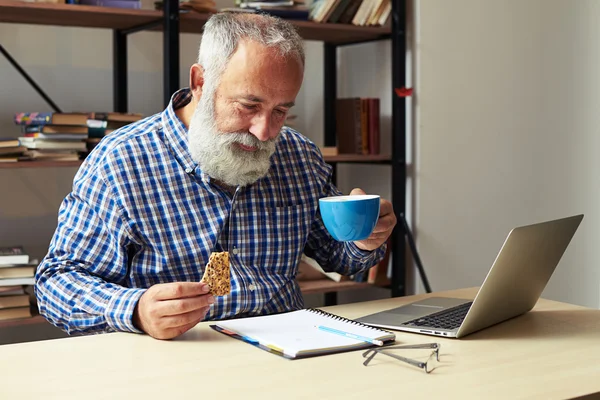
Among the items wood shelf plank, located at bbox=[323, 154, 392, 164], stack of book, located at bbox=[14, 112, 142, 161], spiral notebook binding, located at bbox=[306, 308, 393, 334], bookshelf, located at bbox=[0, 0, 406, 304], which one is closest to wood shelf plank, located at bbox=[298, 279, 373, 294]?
bookshelf, located at bbox=[0, 0, 406, 304]

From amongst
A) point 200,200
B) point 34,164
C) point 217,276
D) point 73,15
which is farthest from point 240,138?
point 73,15

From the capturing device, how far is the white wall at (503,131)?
3172mm

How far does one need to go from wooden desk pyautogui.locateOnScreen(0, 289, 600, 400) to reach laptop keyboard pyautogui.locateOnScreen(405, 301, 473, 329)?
60 mm

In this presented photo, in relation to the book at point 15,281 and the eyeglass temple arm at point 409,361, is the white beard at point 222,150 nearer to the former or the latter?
the eyeglass temple arm at point 409,361

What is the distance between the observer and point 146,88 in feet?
10.2

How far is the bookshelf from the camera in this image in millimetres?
2543

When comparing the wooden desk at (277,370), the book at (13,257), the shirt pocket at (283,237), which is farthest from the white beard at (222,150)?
the book at (13,257)

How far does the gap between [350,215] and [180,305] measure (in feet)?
1.09

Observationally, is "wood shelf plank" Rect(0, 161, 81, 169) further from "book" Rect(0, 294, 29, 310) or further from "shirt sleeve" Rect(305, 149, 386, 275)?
"shirt sleeve" Rect(305, 149, 386, 275)

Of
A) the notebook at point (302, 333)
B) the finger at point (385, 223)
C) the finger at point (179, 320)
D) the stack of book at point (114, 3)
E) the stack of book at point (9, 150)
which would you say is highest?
the stack of book at point (114, 3)

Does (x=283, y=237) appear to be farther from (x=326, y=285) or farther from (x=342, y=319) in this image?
(x=326, y=285)

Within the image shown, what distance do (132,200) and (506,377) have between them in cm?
86

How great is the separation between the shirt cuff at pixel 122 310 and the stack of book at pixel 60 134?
48.3 inches

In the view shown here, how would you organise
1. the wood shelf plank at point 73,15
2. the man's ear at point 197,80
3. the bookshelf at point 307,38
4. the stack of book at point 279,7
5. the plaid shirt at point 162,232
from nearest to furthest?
1. the plaid shirt at point 162,232
2. the man's ear at point 197,80
3. the wood shelf plank at point 73,15
4. the bookshelf at point 307,38
5. the stack of book at point 279,7
